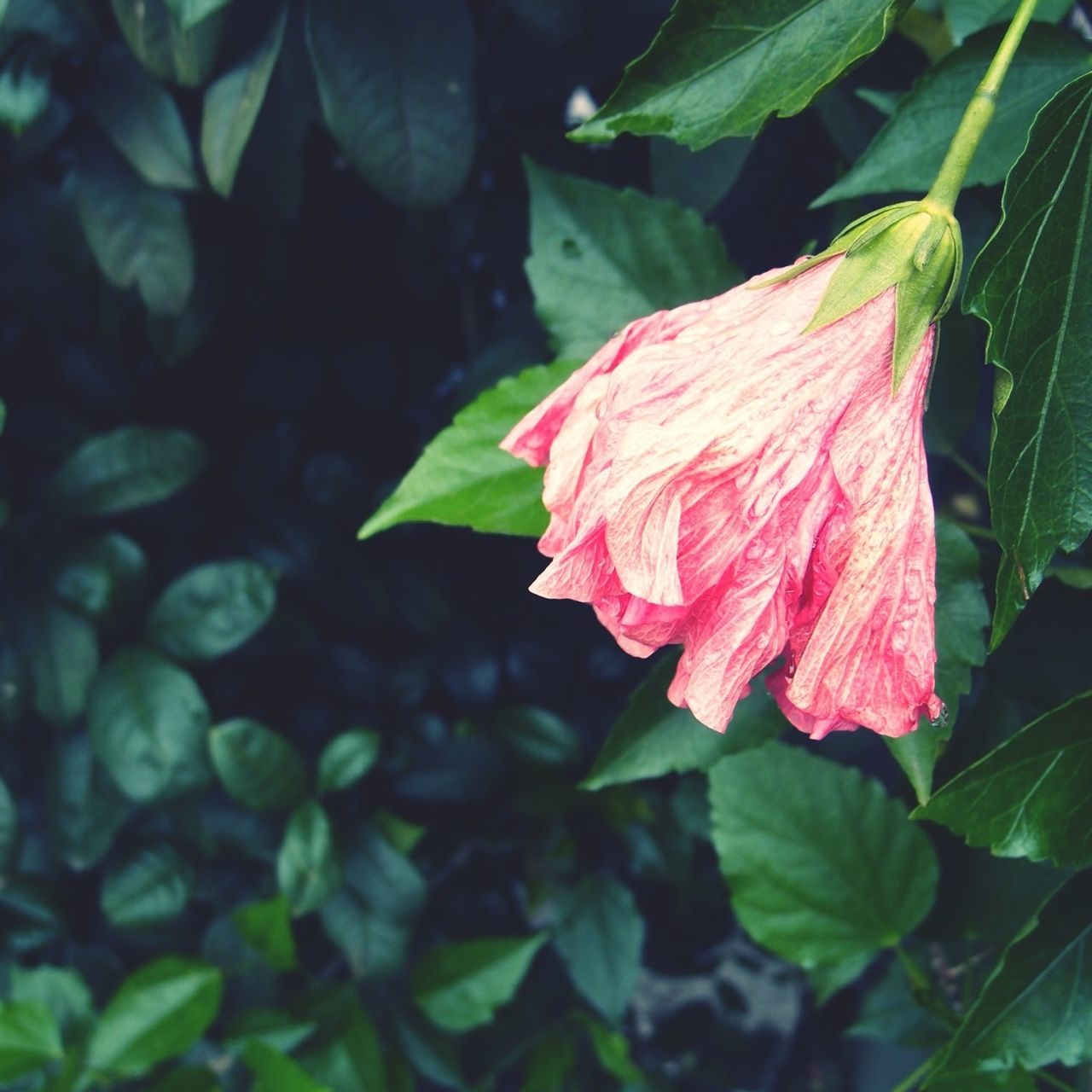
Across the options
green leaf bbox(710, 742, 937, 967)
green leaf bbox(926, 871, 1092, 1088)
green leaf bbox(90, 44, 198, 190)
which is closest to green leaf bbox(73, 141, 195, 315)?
green leaf bbox(90, 44, 198, 190)

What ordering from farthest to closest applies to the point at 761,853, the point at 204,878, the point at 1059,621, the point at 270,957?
the point at 204,878 → the point at 270,957 → the point at 761,853 → the point at 1059,621

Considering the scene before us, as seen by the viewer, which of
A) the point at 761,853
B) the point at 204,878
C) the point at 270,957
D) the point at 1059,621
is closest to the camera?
the point at 1059,621

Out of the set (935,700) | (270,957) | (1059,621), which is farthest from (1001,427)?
(270,957)

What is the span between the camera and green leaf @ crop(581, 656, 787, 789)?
0.55m

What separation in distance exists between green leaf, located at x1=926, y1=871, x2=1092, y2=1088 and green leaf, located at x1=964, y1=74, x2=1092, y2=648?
22 cm

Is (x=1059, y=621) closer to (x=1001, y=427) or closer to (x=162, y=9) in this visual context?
(x=1001, y=427)

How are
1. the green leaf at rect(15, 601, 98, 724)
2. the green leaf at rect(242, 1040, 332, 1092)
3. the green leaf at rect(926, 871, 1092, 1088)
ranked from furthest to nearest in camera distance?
the green leaf at rect(15, 601, 98, 724) < the green leaf at rect(242, 1040, 332, 1092) < the green leaf at rect(926, 871, 1092, 1088)

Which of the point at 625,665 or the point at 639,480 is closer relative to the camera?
the point at 639,480

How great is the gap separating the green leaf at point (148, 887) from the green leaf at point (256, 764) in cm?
12

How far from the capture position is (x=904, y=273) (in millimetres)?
372

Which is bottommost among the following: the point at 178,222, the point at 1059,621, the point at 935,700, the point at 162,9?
the point at 1059,621

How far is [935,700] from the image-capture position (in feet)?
1.27

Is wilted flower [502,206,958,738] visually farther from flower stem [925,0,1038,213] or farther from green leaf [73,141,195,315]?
green leaf [73,141,195,315]

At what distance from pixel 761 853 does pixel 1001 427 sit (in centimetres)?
40
